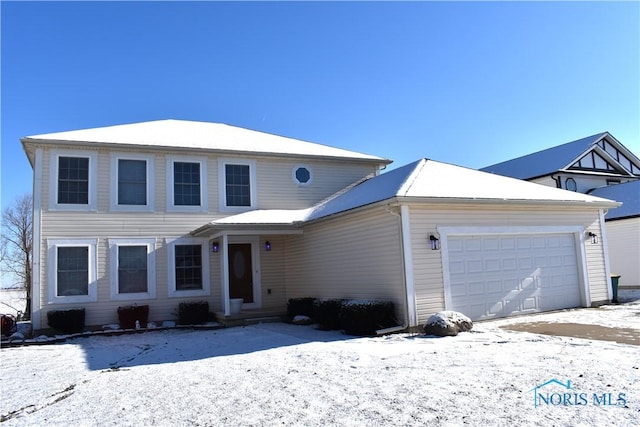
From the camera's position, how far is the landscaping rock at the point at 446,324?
8.84 meters

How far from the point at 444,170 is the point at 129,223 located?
8.76 metres

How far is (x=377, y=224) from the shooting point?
1054 centimetres

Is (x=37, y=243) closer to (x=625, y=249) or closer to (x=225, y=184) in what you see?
(x=225, y=184)

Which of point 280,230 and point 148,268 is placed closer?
Answer: point 280,230

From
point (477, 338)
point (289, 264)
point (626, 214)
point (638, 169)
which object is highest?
point (638, 169)

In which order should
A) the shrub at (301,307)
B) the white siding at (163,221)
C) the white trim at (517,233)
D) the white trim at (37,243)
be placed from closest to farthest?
the white trim at (517,233) < the white trim at (37,243) < the white siding at (163,221) < the shrub at (301,307)

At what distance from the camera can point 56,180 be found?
12719 mm

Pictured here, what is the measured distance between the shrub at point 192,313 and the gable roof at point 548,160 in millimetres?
18671

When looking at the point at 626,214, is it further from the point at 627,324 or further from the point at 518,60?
the point at 627,324

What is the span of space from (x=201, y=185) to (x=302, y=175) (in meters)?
3.28

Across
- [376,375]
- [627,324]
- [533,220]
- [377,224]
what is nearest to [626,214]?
[533,220]

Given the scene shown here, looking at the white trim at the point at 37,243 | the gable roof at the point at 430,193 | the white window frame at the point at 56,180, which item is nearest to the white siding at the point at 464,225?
the gable roof at the point at 430,193

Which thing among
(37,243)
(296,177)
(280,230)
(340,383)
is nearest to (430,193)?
(280,230)

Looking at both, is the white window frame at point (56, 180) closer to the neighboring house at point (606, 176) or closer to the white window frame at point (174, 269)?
the white window frame at point (174, 269)
